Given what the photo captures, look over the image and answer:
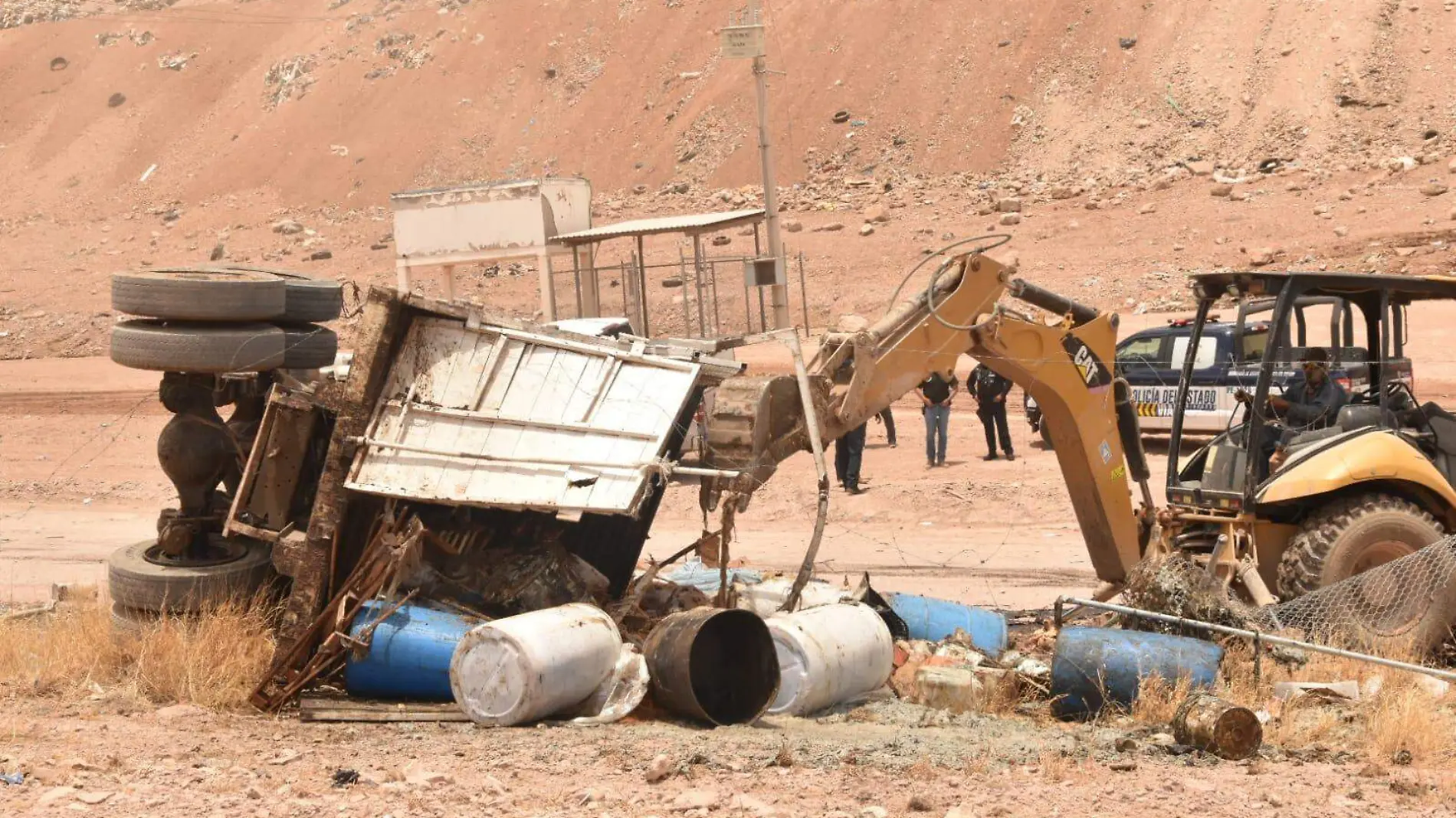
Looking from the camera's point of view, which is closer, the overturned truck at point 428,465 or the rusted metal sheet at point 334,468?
the overturned truck at point 428,465

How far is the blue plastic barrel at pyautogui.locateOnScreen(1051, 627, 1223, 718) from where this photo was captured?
991cm

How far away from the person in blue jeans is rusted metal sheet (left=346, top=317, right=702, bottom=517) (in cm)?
1108

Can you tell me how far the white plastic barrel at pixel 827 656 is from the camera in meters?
9.85

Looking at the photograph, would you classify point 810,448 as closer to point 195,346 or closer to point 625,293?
point 195,346

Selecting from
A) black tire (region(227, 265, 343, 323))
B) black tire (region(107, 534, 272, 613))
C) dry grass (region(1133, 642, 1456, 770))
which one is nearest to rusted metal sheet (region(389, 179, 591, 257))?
black tire (region(227, 265, 343, 323))

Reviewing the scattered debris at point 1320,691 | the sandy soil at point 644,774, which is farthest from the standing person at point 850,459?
the sandy soil at point 644,774

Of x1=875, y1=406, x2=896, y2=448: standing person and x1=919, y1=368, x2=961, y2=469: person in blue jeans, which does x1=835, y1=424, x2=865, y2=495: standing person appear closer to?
x1=919, y1=368, x2=961, y2=469: person in blue jeans

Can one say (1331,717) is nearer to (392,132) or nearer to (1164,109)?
(1164,109)

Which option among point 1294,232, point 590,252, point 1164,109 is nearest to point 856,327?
point 590,252

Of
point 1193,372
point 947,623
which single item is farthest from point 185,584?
point 1193,372

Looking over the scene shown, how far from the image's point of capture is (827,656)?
9945 mm

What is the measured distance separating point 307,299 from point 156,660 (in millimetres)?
2971

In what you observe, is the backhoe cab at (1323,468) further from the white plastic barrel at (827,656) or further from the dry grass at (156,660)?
the dry grass at (156,660)

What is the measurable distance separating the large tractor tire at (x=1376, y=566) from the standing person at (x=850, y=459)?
31.2 ft
